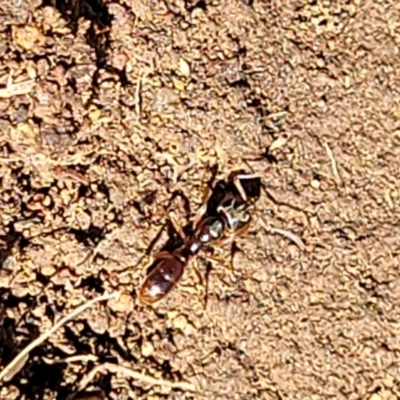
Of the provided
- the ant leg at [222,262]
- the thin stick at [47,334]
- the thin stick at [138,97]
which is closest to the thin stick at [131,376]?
the thin stick at [47,334]

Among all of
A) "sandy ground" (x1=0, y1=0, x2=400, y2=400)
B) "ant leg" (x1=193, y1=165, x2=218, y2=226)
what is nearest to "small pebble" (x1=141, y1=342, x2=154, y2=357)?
"sandy ground" (x1=0, y1=0, x2=400, y2=400)

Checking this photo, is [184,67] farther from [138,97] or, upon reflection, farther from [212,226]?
[212,226]

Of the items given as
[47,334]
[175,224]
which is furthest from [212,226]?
[47,334]

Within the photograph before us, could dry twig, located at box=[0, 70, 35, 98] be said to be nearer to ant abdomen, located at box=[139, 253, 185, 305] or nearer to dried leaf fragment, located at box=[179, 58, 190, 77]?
dried leaf fragment, located at box=[179, 58, 190, 77]

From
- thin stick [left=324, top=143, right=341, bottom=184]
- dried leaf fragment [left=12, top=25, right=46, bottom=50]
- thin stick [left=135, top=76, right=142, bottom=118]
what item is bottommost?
thin stick [left=324, top=143, right=341, bottom=184]

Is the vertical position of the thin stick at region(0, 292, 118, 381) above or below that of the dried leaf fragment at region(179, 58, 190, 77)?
below

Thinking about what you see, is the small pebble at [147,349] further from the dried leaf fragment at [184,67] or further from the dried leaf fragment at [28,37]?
the dried leaf fragment at [28,37]

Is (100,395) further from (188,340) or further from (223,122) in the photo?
(223,122)
